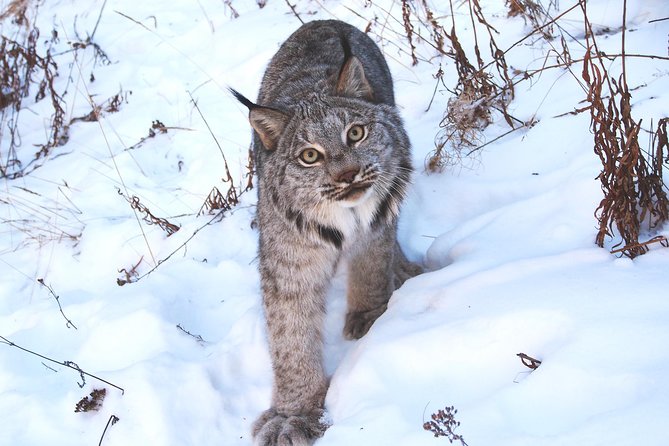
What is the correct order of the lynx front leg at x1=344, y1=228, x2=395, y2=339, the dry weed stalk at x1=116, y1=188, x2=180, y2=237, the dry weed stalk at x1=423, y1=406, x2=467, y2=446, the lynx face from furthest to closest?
the dry weed stalk at x1=116, y1=188, x2=180, y2=237
the lynx front leg at x1=344, y1=228, x2=395, y2=339
the lynx face
the dry weed stalk at x1=423, y1=406, x2=467, y2=446

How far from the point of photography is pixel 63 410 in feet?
11.6

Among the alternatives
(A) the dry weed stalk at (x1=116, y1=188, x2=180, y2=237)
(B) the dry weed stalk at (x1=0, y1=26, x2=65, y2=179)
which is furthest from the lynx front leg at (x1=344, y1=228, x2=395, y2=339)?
(B) the dry weed stalk at (x1=0, y1=26, x2=65, y2=179)

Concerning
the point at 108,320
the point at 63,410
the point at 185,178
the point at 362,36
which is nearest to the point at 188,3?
the point at 185,178

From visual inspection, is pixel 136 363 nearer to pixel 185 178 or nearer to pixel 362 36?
pixel 185 178

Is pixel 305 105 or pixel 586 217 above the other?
pixel 305 105

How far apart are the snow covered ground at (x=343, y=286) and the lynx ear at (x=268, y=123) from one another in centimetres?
106

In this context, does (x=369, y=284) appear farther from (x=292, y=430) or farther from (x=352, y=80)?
(x=352, y=80)

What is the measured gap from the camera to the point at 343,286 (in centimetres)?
439

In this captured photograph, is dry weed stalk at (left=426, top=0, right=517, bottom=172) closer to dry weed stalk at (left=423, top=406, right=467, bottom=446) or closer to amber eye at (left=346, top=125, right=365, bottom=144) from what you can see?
amber eye at (left=346, top=125, right=365, bottom=144)

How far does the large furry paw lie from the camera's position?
3.23 m

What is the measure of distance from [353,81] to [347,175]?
0.63 metres

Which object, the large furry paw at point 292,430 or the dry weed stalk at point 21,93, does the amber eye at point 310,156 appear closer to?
the large furry paw at point 292,430

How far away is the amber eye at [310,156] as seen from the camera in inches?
127

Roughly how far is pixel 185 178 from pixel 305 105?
96.5 inches
